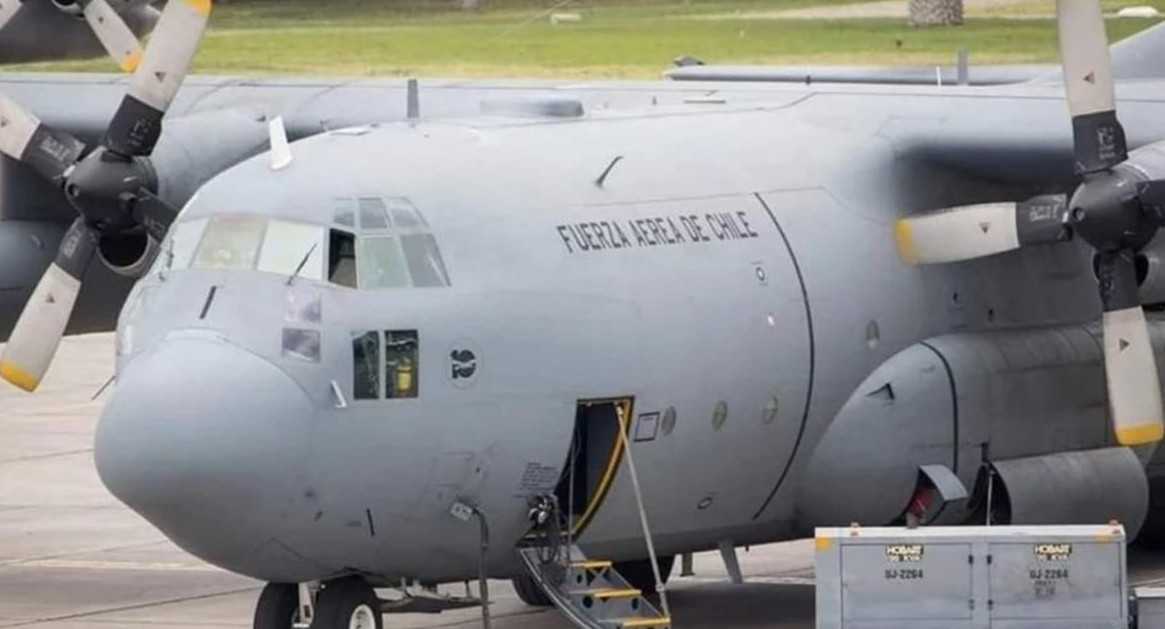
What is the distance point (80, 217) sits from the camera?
20578 mm

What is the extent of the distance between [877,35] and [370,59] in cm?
700

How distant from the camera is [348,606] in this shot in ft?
57.0

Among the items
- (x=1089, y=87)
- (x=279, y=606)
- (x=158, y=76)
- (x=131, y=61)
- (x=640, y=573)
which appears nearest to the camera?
(x=279, y=606)

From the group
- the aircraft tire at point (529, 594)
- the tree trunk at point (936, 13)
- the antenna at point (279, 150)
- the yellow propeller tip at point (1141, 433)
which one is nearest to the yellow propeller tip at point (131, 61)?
the antenna at point (279, 150)

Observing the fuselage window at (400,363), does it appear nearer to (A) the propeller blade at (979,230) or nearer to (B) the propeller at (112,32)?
(A) the propeller blade at (979,230)

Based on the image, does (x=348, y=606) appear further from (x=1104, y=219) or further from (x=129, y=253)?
(x=1104, y=219)

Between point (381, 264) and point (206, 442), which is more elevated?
point (381, 264)

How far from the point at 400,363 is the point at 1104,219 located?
194 inches

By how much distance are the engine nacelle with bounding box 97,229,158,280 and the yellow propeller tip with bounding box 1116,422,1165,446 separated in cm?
687

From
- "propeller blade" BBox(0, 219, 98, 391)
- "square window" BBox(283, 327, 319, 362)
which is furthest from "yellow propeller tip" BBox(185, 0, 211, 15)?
"square window" BBox(283, 327, 319, 362)

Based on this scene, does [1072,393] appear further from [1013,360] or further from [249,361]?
[249,361]

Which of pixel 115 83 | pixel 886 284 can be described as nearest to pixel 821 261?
pixel 886 284

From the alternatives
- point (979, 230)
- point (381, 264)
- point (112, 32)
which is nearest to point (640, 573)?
point (979, 230)

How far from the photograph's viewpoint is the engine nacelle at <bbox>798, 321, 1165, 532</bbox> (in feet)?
64.8
